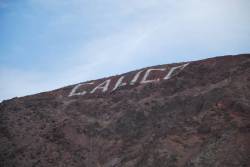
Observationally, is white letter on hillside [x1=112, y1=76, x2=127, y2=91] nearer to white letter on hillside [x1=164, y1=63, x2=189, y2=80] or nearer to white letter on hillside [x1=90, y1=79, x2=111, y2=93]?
white letter on hillside [x1=90, y1=79, x2=111, y2=93]

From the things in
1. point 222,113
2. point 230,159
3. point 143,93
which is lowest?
point 230,159

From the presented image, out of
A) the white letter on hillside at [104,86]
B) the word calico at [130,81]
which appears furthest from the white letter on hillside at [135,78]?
the white letter on hillside at [104,86]

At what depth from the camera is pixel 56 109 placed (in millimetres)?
27312

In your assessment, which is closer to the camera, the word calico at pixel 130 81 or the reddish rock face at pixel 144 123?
the reddish rock face at pixel 144 123

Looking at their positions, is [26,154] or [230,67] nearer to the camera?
[26,154]

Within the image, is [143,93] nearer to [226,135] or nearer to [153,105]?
[153,105]

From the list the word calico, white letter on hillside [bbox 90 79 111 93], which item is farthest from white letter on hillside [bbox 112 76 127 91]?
white letter on hillside [bbox 90 79 111 93]

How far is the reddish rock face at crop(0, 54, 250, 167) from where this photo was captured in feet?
60.6

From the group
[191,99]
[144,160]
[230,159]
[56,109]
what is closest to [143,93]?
[191,99]

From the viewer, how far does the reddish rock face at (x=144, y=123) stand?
18.5 m

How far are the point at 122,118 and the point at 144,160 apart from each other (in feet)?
18.1

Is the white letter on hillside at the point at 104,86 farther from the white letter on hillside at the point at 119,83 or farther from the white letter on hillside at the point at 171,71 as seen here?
the white letter on hillside at the point at 171,71

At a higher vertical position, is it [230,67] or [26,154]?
[230,67]

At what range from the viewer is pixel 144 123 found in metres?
22.9
